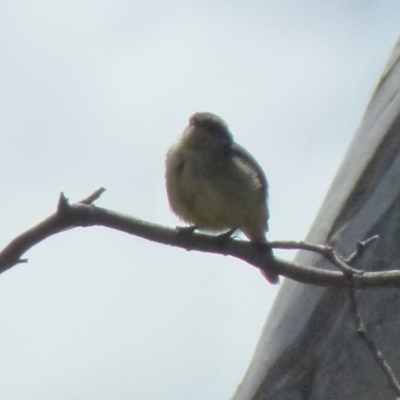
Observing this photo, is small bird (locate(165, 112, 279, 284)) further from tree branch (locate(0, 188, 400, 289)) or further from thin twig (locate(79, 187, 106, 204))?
thin twig (locate(79, 187, 106, 204))

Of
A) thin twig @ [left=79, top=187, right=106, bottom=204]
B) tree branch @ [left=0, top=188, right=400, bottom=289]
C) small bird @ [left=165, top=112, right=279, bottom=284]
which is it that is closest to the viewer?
tree branch @ [left=0, top=188, right=400, bottom=289]

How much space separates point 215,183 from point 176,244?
0.73 meters

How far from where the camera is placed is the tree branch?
3.35 m

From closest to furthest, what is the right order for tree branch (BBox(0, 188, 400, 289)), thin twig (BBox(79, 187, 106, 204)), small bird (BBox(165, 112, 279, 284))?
tree branch (BBox(0, 188, 400, 289))
thin twig (BBox(79, 187, 106, 204))
small bird (BBox(165, 112, 279, 284))

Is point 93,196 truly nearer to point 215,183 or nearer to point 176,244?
point 176,244

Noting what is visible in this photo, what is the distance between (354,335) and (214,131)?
177 centimetres

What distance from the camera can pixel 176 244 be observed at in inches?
147

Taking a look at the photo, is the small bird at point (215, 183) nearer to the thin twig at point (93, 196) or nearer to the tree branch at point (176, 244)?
the tree branch at point (176, 244)

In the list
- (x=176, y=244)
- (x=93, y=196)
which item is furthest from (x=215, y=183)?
(x=93, y=196)

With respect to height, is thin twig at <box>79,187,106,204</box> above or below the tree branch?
above

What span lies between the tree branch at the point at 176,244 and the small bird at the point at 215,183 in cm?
34

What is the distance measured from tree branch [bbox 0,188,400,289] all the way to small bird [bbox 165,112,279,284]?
1.10ft

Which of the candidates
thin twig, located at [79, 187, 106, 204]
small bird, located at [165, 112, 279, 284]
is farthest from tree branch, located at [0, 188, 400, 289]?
small bird, located at [165, 112, 279, 284]

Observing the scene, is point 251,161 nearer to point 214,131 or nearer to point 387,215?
point 214,131
